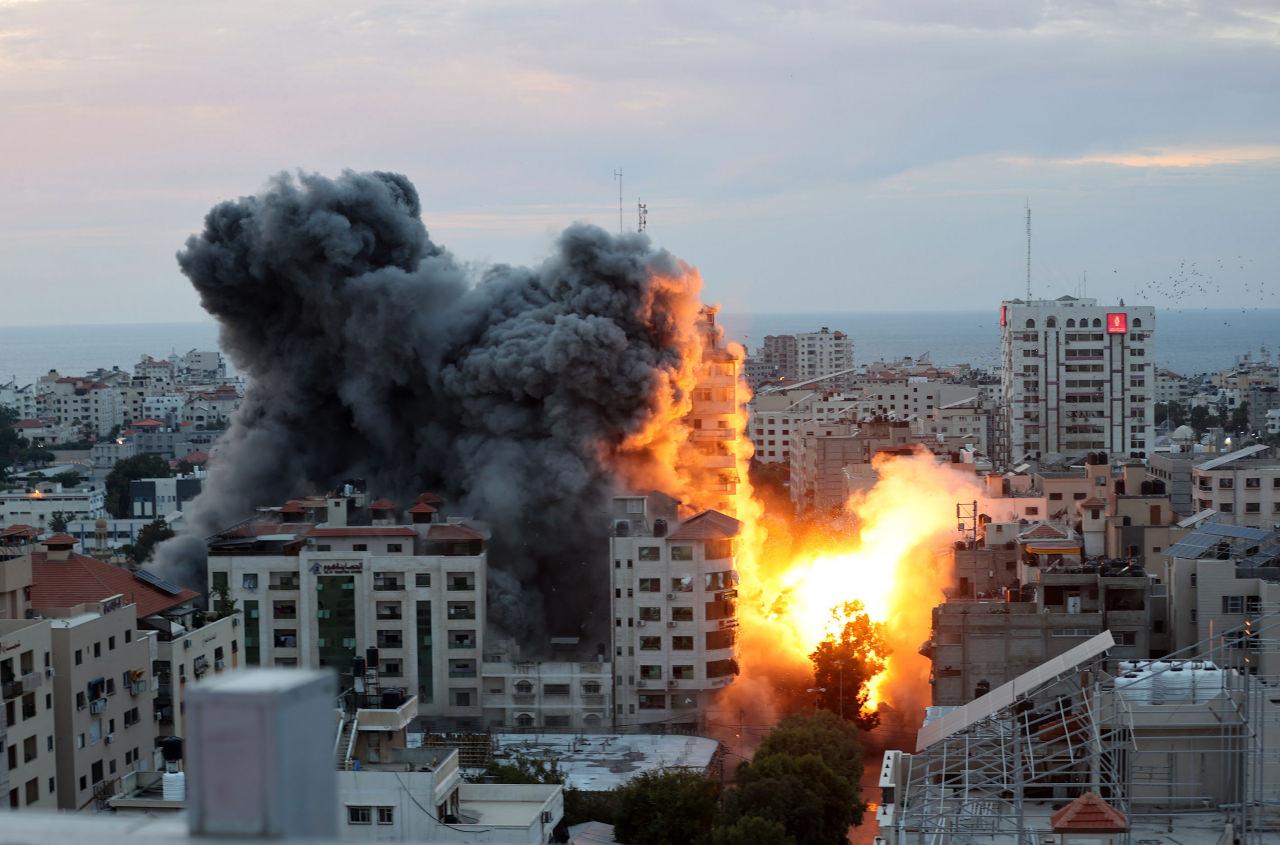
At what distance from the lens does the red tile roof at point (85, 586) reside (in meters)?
22.5

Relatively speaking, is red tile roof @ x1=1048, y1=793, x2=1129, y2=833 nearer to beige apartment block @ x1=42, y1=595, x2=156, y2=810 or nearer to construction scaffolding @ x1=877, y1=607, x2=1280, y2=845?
construction scaffolding @ x1=877, y1=607, x2=1280, y2=845

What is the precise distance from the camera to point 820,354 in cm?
13275

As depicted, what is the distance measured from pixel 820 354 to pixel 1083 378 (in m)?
69.9

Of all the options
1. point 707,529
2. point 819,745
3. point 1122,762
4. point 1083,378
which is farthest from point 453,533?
point 1083,378

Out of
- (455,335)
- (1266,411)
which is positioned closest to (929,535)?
(455,335)

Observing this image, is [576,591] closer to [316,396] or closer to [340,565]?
[340,565]

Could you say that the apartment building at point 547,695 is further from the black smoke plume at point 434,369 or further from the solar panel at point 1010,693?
the solar panel at point 1010,693

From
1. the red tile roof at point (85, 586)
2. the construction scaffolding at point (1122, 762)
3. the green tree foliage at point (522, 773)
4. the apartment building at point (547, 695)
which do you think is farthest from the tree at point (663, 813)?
the apartment building at point (547, 695)

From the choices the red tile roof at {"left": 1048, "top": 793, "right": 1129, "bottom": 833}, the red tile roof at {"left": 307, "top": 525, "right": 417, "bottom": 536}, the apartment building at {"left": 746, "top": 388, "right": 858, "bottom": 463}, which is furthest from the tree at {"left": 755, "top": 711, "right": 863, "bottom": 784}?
A: the apartment building at {"left": 746, "top": 388, "right": 858, "bottom": 463}

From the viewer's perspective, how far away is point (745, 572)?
38.0 meters

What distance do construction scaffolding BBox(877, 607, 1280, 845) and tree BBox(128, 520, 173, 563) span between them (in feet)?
108

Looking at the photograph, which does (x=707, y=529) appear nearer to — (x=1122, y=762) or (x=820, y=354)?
(x=1122, y=762)

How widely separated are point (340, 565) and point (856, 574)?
11808 millimetres

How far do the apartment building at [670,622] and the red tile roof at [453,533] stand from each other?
253cm
